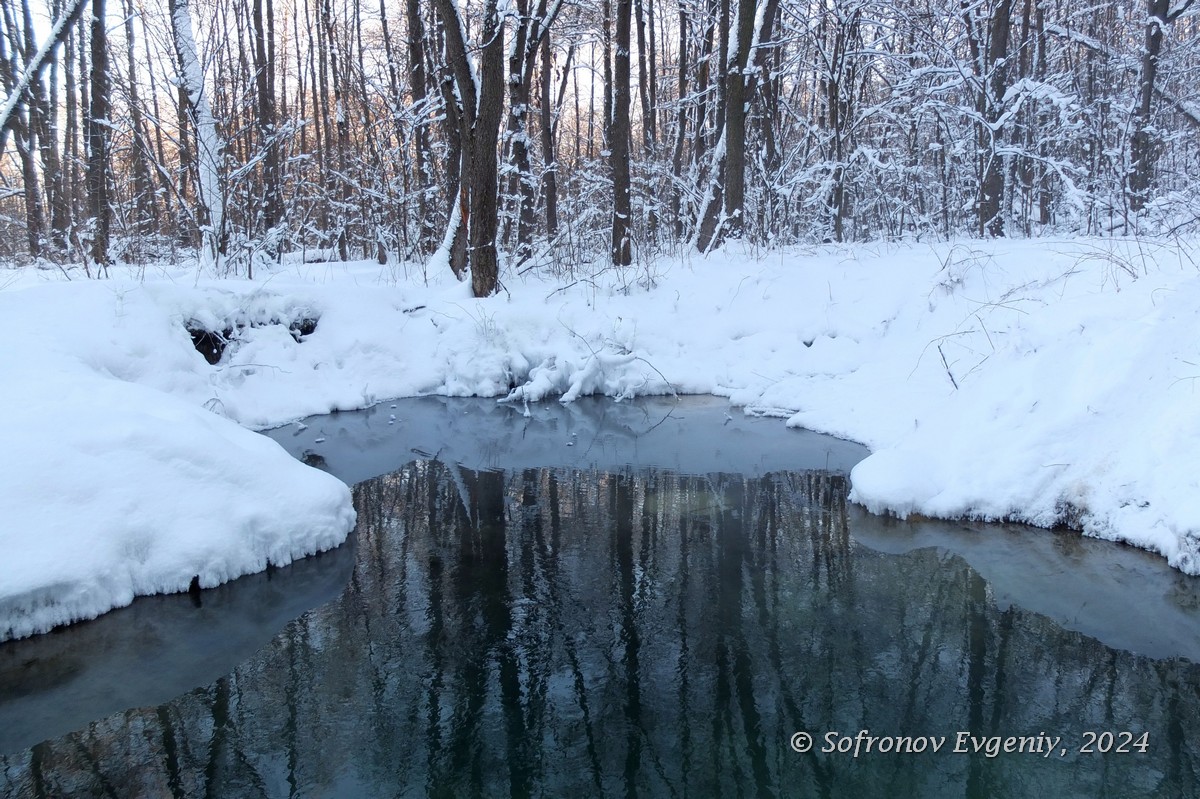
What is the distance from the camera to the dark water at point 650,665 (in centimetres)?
327

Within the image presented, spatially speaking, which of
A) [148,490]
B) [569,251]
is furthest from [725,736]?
[569,251]

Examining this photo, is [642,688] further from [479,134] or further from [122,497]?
[479,134]

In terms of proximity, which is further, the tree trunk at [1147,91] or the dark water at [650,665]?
the tree trunk at [1147,91]

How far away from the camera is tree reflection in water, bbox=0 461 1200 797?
3.25 m

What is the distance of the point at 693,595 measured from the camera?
187 inches

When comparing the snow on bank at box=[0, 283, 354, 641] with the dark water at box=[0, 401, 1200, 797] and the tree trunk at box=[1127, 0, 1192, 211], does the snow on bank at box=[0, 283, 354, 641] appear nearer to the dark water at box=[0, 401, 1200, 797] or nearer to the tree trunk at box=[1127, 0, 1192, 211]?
the dark water at box=[0, 401, 1200, 797]

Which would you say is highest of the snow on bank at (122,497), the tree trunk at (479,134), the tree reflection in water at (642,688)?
the tree trunk at (479,134)

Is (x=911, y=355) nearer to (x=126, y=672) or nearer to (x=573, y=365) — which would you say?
(x=573, y=365)

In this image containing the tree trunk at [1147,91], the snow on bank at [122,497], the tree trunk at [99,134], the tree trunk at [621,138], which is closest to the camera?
the snow on bank at [122,497]

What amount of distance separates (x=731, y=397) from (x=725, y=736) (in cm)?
617

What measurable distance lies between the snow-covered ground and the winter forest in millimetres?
1605

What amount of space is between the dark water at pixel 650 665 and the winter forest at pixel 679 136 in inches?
261

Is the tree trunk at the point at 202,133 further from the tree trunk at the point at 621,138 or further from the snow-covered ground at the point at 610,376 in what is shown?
the tree trunk at the point at 621,138

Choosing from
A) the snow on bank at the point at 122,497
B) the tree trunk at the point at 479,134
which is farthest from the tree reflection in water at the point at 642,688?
the tree trunk at the point at 479,134
